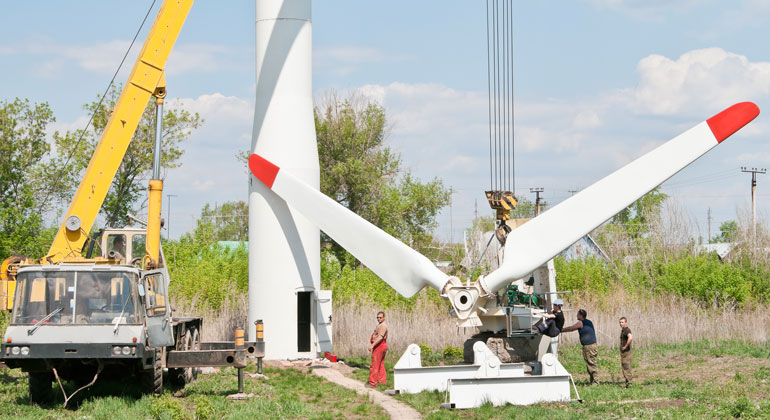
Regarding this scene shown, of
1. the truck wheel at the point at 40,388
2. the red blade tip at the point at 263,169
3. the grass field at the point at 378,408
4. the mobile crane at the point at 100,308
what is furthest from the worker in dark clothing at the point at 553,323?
the truck wheel at the point at 40,388

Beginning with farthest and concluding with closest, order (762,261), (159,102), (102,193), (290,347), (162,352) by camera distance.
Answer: (762,261) → (290,347) → (159,102) → (102,193) → (162,352)

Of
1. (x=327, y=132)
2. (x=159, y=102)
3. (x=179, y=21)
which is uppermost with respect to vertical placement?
(x=327, y=132)

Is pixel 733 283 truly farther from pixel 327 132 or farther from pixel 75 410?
pixel 75 410

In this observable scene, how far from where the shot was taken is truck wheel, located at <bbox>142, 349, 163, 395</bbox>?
14.3 meters

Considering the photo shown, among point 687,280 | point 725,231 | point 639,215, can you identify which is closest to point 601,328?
point 687,280

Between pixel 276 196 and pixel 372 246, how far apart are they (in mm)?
5586

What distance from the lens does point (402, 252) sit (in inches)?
674

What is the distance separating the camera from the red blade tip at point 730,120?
1473cm

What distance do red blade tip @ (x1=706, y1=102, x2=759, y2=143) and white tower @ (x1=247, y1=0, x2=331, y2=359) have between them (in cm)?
1074

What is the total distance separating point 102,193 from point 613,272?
1111 inches

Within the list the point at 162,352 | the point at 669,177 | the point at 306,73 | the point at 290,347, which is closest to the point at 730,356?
the point at 669,177

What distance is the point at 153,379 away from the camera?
14.4 metres

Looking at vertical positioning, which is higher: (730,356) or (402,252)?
(402,252)

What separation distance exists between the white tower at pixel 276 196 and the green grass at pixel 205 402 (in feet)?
12.5
